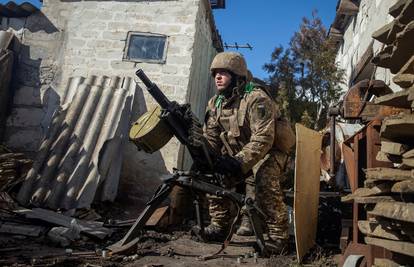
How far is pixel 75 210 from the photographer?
4.89 meters

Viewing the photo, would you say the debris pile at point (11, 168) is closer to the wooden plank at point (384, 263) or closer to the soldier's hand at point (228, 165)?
the soldier's hand at point (228, 165)

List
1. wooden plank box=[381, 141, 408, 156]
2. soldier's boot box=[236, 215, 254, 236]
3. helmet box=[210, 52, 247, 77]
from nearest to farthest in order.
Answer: wooden plank box=[381, 141, 408, 156], helmet box=[210, 52, 247, 77], soldier's boot box=[236, 215, 254, 236]

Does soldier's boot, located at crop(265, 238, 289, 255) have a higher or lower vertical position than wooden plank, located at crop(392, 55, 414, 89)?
lower

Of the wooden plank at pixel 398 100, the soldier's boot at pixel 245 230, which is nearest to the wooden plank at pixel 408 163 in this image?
the wooden plank at pixel 398 100

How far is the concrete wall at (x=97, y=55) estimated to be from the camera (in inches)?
258

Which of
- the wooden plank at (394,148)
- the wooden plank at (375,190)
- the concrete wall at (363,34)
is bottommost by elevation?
the wooden plank at (375,190)

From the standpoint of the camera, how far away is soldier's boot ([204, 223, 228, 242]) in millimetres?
4129

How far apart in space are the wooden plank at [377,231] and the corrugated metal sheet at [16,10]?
6.76 metres

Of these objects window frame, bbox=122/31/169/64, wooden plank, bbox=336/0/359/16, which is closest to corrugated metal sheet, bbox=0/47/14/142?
window frame, bbox=122/31/169/64

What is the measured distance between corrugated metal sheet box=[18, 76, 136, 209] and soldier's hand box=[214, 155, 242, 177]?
7.57ft

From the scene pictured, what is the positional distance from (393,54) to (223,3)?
9.30 meters

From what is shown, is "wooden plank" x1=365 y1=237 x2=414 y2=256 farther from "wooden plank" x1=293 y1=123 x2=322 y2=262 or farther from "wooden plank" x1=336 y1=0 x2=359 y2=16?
"wooden plank" x1=336 y1=0 x2=359 y2=16

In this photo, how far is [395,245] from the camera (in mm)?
2379

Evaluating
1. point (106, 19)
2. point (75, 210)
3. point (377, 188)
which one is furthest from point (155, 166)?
point (377, 188)
